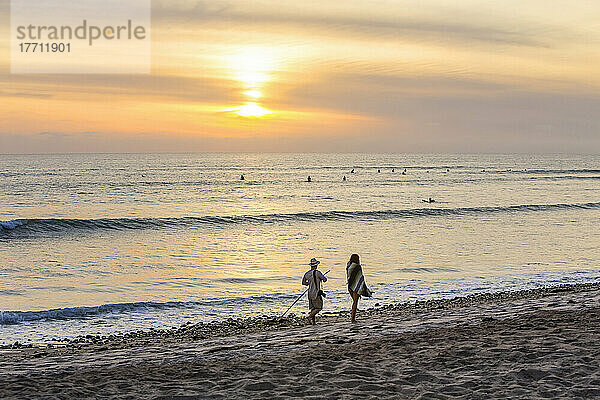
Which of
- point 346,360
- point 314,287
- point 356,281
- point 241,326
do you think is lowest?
point 241,326

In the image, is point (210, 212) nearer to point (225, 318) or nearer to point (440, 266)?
point (440, 266)

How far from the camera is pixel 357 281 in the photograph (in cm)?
1234

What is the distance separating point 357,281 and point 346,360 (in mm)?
3627

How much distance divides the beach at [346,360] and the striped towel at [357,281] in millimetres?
629

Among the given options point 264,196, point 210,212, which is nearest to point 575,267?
point 210,212

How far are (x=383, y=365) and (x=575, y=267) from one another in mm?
15512

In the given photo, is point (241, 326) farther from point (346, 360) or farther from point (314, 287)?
point (346, 360)

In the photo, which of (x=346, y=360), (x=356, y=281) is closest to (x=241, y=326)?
(x=356, y=281)

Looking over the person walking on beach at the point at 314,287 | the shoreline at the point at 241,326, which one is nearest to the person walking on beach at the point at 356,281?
the person walking on beach at the point at 314,287

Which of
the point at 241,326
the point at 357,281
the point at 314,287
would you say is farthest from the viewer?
the point at 241,326

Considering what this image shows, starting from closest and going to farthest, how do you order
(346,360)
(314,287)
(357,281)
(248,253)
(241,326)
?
(346,360) < (357,281) < (314,287) < (241,326) < (248,253)

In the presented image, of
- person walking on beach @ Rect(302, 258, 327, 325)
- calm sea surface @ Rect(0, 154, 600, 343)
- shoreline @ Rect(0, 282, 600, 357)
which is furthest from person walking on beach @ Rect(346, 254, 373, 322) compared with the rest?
calm sea surface @ Rect(0, 154, 600, 343)

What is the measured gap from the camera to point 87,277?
19.7 metres

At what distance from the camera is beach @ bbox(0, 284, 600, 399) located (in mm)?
7609
